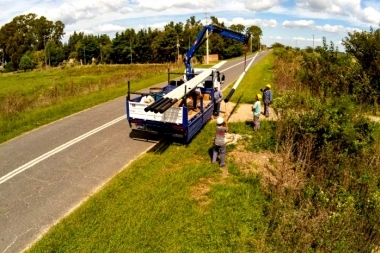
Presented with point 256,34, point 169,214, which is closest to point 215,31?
point 169,214

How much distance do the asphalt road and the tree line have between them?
155ft

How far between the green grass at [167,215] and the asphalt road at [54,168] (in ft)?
1.62

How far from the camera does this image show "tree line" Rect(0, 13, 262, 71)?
6612 cm

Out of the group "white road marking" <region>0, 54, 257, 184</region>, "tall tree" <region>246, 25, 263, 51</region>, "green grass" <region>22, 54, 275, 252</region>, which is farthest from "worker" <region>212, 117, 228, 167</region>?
"tall tree" <region>246, 25, 263, 51</region>

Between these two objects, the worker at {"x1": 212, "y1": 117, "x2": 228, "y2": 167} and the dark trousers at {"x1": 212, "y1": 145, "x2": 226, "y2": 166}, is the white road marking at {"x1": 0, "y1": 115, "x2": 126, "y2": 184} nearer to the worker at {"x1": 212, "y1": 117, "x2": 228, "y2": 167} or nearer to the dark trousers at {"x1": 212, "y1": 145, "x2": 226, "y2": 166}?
the dark trousers at {"x1": 212, "y1": 145, "x2": 226, "y2": 166}

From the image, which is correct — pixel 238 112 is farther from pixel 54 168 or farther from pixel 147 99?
pixel 54 168

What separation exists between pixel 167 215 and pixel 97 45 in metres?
80.1

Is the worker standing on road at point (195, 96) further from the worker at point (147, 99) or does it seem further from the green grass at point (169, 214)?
the green grass at point (169, 214)

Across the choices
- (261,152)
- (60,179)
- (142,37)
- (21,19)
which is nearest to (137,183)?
(60,179)

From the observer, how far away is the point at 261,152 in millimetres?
10141

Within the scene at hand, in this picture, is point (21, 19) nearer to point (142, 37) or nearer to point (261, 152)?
point (142, 37)

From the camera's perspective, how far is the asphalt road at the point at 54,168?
6.30 meters

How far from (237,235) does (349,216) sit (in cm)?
232

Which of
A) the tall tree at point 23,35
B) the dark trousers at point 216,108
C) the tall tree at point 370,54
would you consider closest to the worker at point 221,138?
the dark trousers at point 216,108
